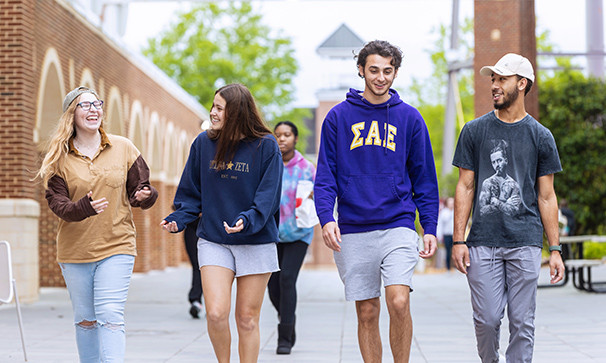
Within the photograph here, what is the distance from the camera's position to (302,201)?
27.6 ft

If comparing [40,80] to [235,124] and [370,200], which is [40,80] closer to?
[235,124]

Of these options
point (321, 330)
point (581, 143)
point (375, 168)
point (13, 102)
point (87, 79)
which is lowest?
point (321, 330)

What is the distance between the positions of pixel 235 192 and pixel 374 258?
892 millimetres

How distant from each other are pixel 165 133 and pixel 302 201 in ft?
69.4

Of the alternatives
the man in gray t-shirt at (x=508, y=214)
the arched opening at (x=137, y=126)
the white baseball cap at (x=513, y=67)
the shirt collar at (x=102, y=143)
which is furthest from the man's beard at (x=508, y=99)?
the arched opening at (x=137, y=126)

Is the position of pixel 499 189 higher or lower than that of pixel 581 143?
lower

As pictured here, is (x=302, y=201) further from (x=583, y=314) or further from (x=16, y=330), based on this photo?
(x=583, y=314)

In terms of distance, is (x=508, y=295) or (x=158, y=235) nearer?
(x=508, y=295)

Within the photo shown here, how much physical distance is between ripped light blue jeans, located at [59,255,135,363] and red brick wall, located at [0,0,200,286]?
2032 millimetres

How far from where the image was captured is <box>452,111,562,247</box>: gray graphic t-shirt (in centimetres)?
552

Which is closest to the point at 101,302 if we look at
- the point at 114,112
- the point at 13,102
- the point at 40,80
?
the point at 13,102

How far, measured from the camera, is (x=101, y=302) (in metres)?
5.56

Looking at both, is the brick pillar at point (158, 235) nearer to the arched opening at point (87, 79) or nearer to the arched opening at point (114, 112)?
the arched opening at point (114, 112)

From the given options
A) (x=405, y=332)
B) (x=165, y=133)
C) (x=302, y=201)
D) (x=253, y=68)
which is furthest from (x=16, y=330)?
(x=253, y=68)
